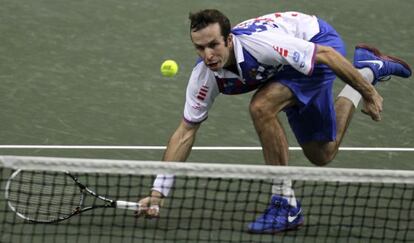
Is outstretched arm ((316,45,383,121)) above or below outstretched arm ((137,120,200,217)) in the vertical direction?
above

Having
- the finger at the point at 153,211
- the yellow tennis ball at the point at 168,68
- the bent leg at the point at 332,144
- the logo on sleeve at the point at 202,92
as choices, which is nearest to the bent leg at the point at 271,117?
the logo on sleeve at the point at 202,92

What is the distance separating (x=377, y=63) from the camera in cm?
982

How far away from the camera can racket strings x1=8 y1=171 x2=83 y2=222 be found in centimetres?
852

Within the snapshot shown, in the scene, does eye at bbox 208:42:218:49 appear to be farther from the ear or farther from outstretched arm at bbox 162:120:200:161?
outstretched arm at bbox 162:120:200:161

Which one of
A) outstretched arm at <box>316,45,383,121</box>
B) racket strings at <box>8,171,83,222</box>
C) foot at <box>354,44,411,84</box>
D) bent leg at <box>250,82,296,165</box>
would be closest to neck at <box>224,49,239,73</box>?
bent leg at <box>250,82,296,165</box>

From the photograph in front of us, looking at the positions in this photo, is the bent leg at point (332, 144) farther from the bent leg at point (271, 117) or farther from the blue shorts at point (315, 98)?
the bent leg at point (271, 117)

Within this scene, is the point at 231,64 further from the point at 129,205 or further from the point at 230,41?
the point at 129,205

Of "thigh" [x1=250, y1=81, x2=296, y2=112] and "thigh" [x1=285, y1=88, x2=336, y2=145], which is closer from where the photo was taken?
"thigh" [x1=250, y1=81, x2=296, y2=112]

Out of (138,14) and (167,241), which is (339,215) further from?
(138,14)

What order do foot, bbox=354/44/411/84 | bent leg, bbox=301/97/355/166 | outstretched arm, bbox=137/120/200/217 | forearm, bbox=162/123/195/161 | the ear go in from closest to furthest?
1. the ear
2. outstretched arm, bbox=137/120/200/217
3. forearm, bbox=162/123/195/161
4. bent leg, bbox=301/97/355/166
5. foot, bbox=354/44/411/84

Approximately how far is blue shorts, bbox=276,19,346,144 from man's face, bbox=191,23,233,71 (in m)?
0.52

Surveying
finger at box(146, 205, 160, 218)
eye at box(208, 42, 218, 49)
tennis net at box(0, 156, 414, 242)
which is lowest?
tennis net at box(0, 156, 414, 242)

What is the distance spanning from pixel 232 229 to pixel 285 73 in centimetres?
112

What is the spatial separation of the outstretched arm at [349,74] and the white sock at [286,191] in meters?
0.74
